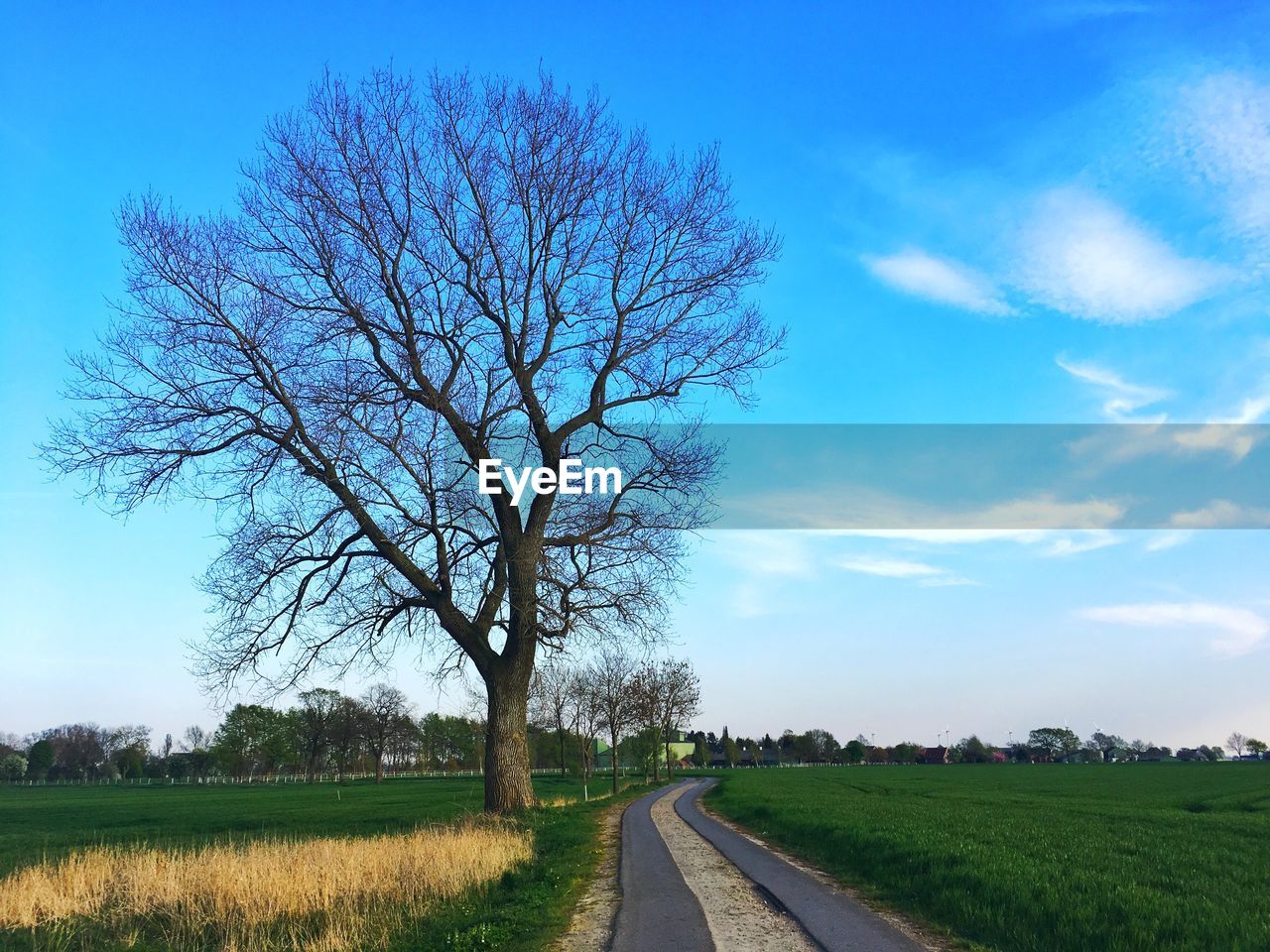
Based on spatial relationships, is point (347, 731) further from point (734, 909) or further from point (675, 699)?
point (734, 909)

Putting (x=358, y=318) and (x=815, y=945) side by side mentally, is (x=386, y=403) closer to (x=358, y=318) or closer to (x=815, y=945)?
(x=358, y=318)

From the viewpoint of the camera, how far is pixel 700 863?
48.5 ft

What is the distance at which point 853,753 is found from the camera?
194 m

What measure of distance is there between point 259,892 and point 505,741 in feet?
31.6

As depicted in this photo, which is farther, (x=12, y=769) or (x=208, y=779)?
(x=12, y=769)

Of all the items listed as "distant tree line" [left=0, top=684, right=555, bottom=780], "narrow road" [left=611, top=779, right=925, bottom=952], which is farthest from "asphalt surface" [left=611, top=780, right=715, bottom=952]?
"distant tree line" [left=0, top=684, right=555, bottom=780]

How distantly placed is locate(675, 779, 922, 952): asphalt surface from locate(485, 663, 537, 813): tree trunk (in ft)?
14.4

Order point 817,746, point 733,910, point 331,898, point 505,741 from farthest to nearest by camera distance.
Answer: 1. point 817,746
2. point 505,741
3. point 331,898
4. point 733,910

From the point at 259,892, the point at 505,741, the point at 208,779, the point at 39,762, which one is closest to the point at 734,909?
the point at 259,892

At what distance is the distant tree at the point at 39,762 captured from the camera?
132 meters

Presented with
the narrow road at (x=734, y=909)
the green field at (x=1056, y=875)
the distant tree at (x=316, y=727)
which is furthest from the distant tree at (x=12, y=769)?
the narrow road at (x=734, y=909)

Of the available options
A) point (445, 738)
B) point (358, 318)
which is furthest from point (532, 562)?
point (445, 738)

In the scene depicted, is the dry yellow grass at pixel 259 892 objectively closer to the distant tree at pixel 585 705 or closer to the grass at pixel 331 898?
the grass at pixel 331 898

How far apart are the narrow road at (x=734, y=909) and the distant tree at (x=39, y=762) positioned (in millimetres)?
153464
